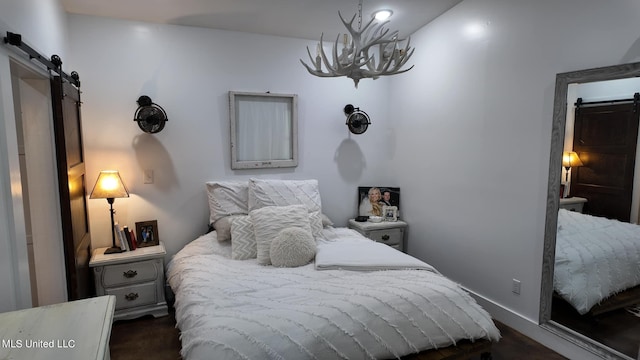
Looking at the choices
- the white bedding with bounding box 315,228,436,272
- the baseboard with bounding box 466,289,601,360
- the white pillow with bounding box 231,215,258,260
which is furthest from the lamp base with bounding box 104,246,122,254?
the baseboard with bounding box 466,289,601,360

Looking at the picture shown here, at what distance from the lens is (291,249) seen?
8.13ft

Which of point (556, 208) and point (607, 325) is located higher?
point (556, 208)

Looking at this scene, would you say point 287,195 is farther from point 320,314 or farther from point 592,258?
point 592,258

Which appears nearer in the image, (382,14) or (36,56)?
(36,56)

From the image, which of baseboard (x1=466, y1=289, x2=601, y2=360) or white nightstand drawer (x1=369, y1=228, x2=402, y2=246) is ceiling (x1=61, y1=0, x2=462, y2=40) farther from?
baseboard (x1=466, y1=289, x2=601, y2=360)

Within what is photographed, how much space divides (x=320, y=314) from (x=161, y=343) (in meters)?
1.46

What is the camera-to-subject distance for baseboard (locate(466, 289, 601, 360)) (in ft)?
7.37

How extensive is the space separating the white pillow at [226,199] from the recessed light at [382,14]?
1911 millimetres

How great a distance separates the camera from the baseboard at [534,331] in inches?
88.4

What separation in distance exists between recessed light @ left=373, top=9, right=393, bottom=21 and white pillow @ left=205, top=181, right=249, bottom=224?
1911 mm

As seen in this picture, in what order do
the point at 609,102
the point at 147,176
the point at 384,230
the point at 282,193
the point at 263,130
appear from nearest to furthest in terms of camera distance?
the point at 609,102 < the point at 147,176 < the point at 282,193 < the point at 263,130 < the point at 384,230

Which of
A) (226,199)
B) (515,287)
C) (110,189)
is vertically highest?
(110,189)

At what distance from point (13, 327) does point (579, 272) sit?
2.92 metres

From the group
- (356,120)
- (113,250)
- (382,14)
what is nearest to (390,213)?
(356,120)
